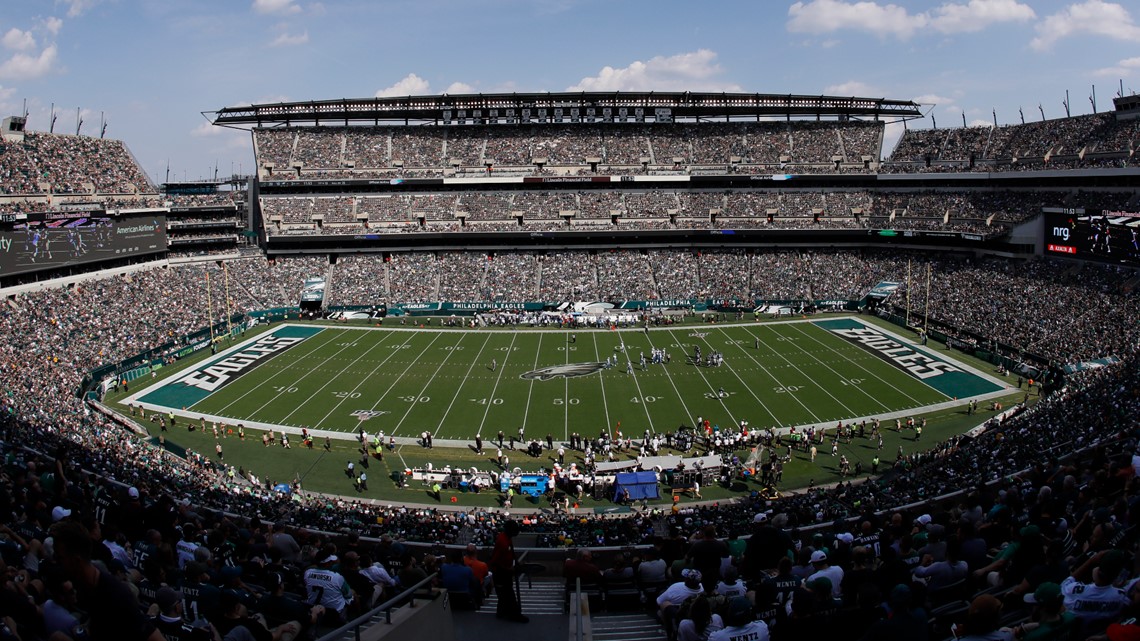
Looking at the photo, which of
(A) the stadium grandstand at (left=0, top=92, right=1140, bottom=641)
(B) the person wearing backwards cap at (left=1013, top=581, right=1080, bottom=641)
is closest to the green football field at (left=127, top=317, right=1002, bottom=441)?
(A) the stadium grandstand at (left=0, top=92, right=1140, bottom=641)

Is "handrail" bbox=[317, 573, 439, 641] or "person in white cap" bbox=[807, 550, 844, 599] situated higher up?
"handrail" bbox=[317, 573, 439, 641]

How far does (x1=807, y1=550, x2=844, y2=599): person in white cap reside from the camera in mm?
7332

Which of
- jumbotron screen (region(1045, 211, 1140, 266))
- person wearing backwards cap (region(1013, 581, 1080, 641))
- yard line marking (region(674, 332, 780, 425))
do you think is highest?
jumbotron screen (region(1045, 211, 1140, 266))

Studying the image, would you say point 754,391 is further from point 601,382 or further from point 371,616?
point 371,616

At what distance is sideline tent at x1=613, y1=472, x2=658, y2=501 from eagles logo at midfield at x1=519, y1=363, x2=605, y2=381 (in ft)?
43.6

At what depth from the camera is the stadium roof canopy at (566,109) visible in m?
63.9

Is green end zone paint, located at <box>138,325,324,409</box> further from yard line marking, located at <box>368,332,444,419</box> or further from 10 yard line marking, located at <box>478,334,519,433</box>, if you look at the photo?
10 yard line marking, located at <box>478,334,519,433</box>

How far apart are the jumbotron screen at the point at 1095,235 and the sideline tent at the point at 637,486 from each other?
31265 mm

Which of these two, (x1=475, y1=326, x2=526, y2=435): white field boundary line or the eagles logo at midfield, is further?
the eagles logo at midfield

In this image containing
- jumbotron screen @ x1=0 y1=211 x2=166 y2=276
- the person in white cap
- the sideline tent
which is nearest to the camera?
the person in white cap

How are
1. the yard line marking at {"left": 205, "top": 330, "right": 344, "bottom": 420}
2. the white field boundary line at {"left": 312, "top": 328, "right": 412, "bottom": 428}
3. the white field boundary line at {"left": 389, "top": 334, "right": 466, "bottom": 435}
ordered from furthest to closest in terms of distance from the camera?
1. the yard line marking at {"left": 205, "top": 330, "right": 344, "bottom": 420}
2. the white field boundary line at {"left": 312, "top": 328, "right": 412, "bottom": 428}
3. the white field boundary line at {"left": 389, "top": 334, "right": 466, "bottom": 435}

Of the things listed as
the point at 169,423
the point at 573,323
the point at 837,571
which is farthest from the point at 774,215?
the point at 837,571

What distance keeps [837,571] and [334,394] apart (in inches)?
1216

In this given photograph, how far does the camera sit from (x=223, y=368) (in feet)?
129
